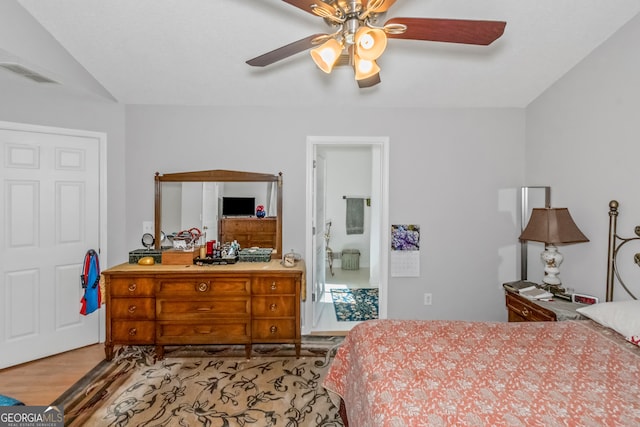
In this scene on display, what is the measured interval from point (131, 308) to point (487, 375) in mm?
2746

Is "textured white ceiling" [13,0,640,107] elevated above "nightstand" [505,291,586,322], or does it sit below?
above

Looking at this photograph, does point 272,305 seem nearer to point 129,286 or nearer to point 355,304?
point 129,286

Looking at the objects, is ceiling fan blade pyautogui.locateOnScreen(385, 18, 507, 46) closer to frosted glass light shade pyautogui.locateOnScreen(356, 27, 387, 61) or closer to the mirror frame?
frosted glass light shade pyautogui.locateOnScreen(356, 27, 387, 61)

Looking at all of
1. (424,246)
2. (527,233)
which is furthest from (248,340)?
(527,233)

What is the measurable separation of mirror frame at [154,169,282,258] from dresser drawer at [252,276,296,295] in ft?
1.77

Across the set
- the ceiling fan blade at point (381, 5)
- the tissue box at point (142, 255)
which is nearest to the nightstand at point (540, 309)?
the ceiling fan blade at point (381, 5)

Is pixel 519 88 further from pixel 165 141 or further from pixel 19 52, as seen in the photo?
pixel 19 52

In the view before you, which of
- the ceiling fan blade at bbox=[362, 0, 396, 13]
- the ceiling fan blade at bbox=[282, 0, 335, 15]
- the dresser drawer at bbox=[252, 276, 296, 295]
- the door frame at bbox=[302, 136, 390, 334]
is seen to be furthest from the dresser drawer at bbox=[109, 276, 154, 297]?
the ceiling fan blade at bbox=[362, 0, 396, 13]

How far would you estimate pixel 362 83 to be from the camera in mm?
1952

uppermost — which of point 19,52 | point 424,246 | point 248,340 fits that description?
point 19,52

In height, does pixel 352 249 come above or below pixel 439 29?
below

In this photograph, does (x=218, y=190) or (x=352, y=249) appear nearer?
(x=218, y=190)

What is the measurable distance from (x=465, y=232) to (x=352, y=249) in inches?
135

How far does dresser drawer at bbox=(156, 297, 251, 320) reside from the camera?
8.83ft
